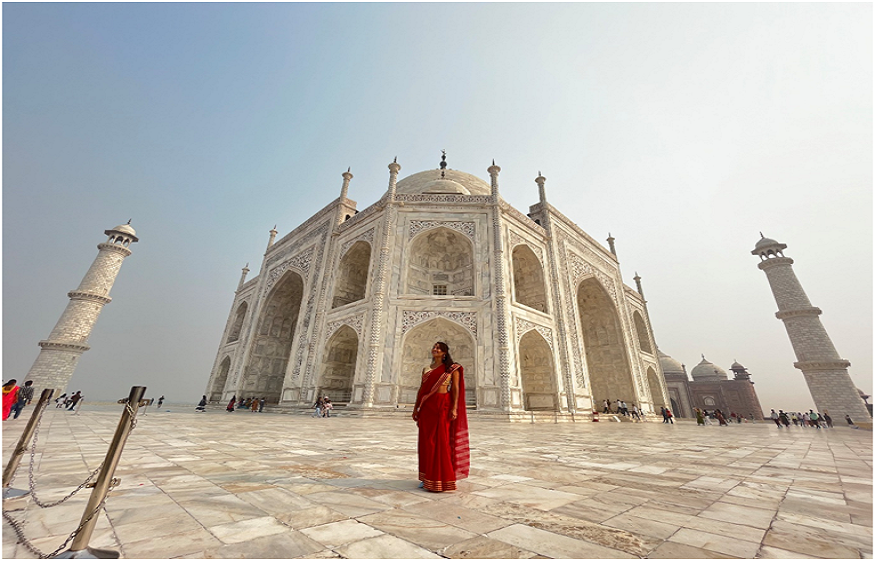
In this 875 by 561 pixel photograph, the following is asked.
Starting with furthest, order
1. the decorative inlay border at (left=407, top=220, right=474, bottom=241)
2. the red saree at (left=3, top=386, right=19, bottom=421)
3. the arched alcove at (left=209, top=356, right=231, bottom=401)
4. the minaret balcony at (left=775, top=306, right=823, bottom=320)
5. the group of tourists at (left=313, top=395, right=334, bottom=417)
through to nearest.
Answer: the arched alcove at (left=209, top=356, right=231, bottom=401) < the minaret balcony at (left=775, top=306, right=823, bottom=320) < the decorative inlay border at (left=407, top=220, right=474, bottom=241) < the group of tourists at (left=313, top=395, right=334, bottom=417) < the red saree at (left=3, top=386, right=19, bottom=421)

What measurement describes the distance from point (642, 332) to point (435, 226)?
18557mm

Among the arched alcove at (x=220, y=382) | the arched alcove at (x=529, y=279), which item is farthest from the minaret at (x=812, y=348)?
the arched alcove at (x=220, y=382)

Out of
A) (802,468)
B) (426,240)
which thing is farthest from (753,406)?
(802,468)

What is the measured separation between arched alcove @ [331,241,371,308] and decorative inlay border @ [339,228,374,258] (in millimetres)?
189

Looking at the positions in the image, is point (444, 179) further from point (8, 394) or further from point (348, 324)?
point (8, 394)

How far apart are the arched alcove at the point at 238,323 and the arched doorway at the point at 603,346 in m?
22.2

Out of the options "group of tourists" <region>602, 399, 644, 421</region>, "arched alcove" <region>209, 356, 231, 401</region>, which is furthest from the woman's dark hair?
"arched alcove" <region>209, 356, 231, 401</region>

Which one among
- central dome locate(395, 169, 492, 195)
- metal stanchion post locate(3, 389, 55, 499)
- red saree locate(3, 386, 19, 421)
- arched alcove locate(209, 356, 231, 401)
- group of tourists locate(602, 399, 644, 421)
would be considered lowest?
metal stanchion post locate(3, 389, 55, 499)

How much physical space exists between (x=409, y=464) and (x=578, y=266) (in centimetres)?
1837

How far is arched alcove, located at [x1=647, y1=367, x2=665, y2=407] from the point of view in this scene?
2286 centimetres

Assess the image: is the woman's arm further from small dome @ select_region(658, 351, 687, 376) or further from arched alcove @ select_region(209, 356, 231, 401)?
small dome @ select_region(658, 351, 687, 376)

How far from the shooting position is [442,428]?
2.75 m

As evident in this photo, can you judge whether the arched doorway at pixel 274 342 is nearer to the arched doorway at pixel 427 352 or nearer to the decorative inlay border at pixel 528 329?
the arched doorway at pixel 427 352

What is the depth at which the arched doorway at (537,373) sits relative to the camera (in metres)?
15.4
